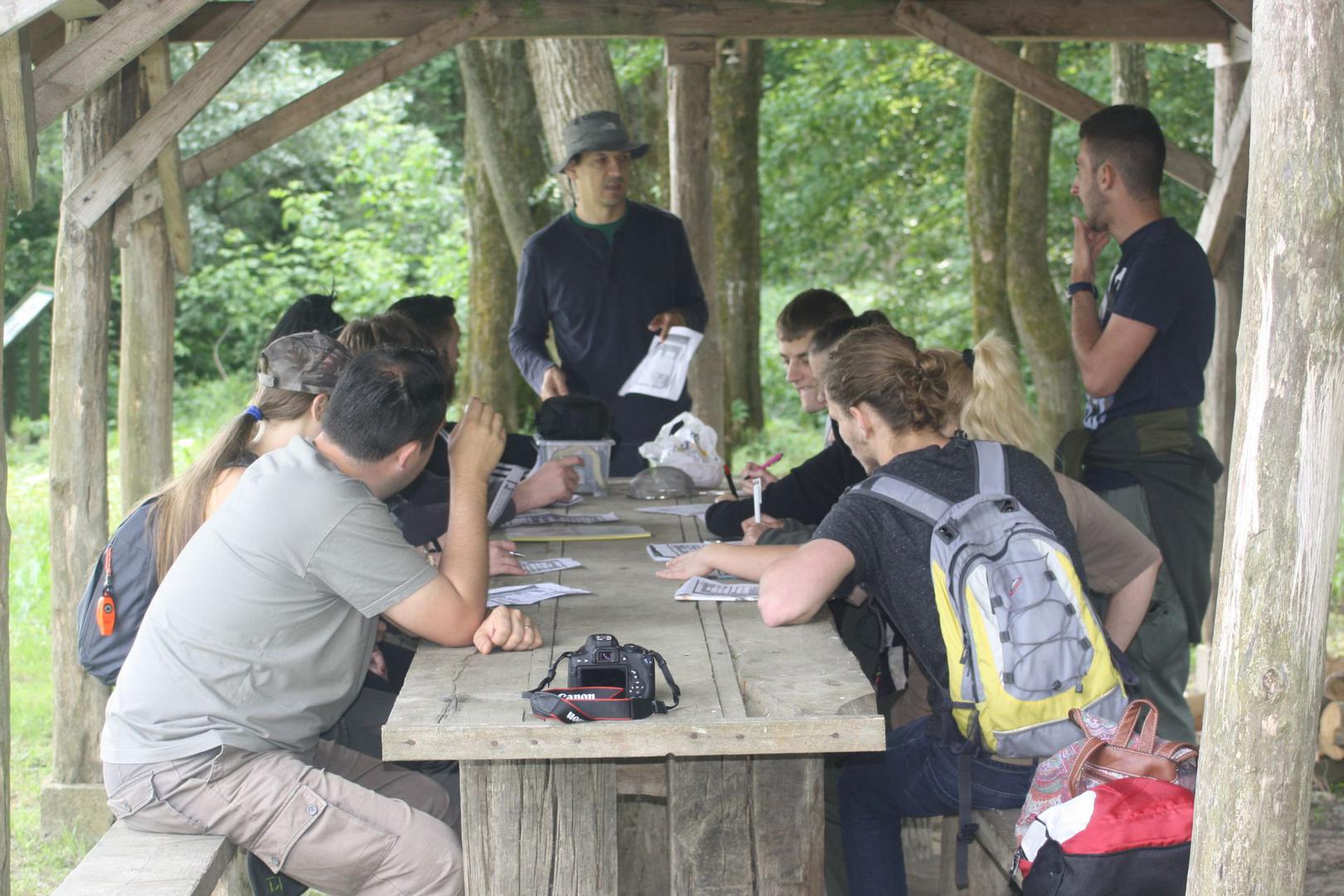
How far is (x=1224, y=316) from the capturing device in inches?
243

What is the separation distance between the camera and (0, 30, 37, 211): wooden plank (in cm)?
343

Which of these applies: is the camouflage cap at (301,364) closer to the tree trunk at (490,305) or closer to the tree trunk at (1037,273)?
the tree trunk at (490,305)

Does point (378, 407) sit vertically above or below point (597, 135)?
below

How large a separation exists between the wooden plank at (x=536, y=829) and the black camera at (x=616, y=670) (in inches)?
12.9

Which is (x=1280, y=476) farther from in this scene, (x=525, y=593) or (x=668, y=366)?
(x=668, y=366)

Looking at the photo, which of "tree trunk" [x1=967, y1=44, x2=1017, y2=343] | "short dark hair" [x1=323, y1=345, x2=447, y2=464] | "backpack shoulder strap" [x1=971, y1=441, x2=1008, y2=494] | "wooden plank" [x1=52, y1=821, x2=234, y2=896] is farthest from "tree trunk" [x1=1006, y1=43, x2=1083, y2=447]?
"wooden plank" [x1=52, y1=821, x2=234, y2=896]

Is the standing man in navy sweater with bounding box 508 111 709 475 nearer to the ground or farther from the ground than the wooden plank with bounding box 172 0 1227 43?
nearer to the ground

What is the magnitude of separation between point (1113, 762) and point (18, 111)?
9.54 feet

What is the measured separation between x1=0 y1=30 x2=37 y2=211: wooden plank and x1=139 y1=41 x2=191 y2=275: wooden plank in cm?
114

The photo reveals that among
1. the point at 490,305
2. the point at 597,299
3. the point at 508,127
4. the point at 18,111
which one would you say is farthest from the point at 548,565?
the point at 490,305

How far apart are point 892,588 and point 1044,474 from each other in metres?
0.43

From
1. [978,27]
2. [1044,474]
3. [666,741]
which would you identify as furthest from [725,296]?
[666,741]

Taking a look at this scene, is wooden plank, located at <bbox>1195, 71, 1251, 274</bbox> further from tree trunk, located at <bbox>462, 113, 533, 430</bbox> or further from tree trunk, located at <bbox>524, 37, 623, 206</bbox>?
tree trunk, located at <bbox>462, 113, 533, 430</bbox>

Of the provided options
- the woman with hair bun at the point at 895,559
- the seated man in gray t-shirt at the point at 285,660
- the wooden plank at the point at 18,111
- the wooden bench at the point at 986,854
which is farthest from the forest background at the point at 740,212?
the seated man in gray t-shirt at the point at 285,660
